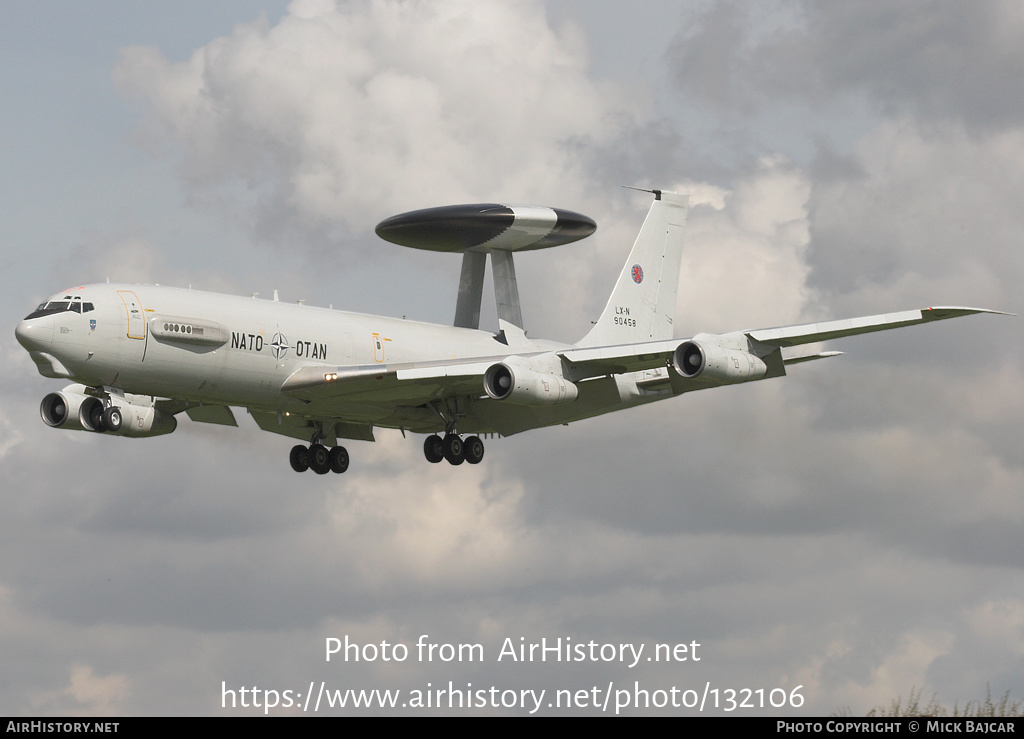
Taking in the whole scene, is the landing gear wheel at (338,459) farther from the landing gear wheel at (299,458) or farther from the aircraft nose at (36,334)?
the aircraft nose at (36,334)

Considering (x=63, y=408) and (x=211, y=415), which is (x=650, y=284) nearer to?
(x=211, y=415)

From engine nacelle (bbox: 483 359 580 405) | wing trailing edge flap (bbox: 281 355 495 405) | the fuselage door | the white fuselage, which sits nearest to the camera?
the white fuselage

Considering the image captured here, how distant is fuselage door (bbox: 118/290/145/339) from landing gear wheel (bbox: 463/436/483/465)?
15.0 m

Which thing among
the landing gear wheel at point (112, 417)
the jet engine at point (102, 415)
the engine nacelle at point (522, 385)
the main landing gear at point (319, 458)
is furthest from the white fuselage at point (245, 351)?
the jet engine at point (102, 415)

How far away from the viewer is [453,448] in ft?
176

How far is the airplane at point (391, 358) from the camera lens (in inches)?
1726

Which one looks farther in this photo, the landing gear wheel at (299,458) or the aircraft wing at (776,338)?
the landing gear wheel at (299,458)

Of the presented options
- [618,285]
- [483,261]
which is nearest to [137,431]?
[483,261]

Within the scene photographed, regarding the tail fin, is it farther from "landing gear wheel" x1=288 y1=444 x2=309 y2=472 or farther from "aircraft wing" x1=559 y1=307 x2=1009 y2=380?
"landing gear wheel" x1=288 y1=444 x2=309 y2=472

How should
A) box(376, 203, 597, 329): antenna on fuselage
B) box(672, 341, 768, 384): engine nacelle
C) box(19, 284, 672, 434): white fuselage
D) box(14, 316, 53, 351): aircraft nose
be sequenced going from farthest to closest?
box(376, 203, 597, 329): antenna on fuselage, box(672, 341, 768, 384): engine nacelle, box(19, 284, 672, 434): white fuselage, box(14, 316, 53, 351): aircraft nose

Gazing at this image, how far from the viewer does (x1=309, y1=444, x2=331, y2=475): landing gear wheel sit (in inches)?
2196

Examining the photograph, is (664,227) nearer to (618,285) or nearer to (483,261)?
(618,285)

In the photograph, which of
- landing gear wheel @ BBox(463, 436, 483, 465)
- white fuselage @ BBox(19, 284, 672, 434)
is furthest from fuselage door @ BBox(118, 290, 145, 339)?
landing gear wheel @ BBox(463, 436, 483, 465)

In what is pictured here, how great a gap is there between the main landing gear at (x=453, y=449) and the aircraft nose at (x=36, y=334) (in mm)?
16644
